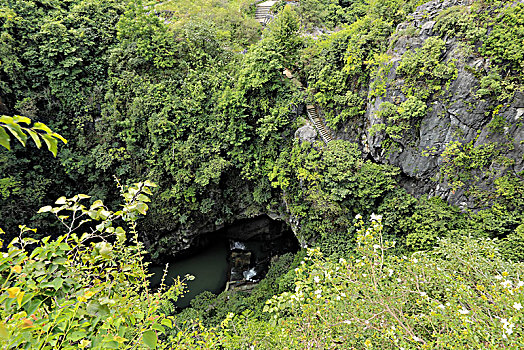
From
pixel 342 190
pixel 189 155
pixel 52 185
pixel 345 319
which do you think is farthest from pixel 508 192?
pixel 52 185

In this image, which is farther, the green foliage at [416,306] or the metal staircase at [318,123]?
the metal staircase at [318,123]

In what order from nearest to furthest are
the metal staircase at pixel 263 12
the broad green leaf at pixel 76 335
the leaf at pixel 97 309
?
the broad green leaf at pixel 76 335
the leaf at pixel 97 309
the metal staircase at pixel 263 12

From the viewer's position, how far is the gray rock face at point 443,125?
598 cm

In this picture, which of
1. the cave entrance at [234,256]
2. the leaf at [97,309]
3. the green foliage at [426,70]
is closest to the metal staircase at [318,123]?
the green foliage at [426,70]

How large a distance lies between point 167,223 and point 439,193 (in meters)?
9.30

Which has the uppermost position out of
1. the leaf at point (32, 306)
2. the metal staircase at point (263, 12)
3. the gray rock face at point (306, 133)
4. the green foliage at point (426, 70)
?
the metal staircase at point (263, 12)

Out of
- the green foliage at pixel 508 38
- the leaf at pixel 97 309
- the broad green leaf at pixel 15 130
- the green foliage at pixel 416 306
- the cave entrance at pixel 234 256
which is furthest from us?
the cave entrance at pixel 234 256

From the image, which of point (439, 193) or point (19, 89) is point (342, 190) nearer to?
point (439, 193)

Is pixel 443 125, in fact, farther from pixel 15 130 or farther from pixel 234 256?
pixel 234 256

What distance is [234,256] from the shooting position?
1140cm

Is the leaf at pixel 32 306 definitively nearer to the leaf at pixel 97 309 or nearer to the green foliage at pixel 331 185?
the leaf at pixel 97 309

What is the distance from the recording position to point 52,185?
11.2 meters

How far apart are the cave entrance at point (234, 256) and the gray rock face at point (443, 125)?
17.5 feet

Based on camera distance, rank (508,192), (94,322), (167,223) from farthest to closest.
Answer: (167,223), (508,192), (94,322)
